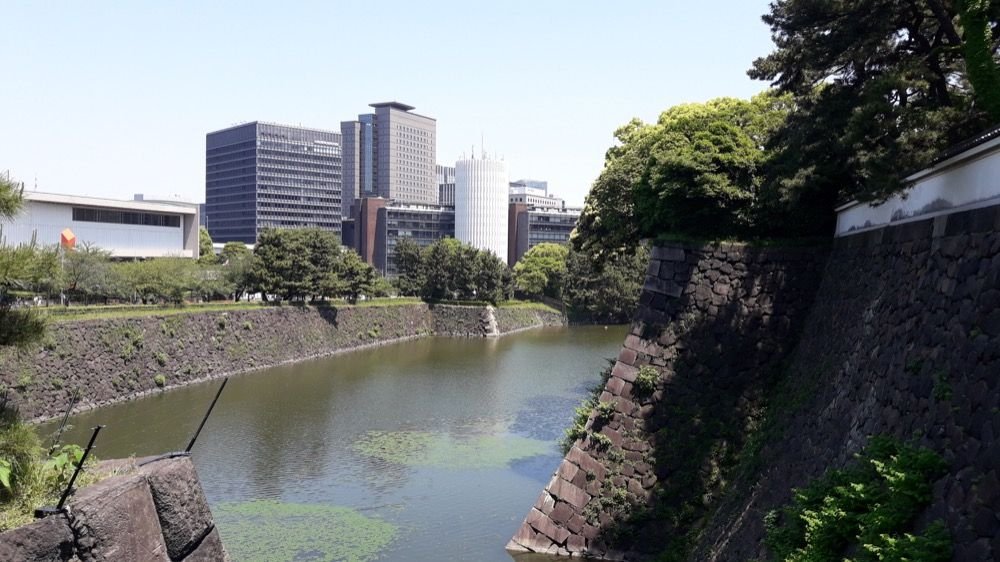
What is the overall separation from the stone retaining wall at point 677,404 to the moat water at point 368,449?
1.86m

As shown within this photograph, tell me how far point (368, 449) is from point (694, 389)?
12.7 m

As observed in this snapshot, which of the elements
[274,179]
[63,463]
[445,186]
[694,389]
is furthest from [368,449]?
[445,186]

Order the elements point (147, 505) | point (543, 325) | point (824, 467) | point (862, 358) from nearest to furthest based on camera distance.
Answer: point (147, 505), point (824, 467), point (862, 358), point (543, 325)

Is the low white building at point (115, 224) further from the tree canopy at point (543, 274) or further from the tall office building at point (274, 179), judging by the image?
the tall office building at point (274, 179)

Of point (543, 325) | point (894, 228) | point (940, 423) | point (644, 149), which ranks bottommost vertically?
point (543, 325)

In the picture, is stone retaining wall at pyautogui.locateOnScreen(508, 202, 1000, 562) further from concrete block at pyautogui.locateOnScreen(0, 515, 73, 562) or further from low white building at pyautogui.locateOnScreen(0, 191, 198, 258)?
low white building at pyautogui.locateOnScreen(0, 191, 198, 258)

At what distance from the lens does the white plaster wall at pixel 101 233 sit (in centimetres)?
4191

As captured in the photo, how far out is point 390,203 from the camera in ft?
354

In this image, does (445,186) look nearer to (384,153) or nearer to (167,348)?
(384,153)

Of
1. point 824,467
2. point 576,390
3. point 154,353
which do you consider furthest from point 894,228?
point 154,353

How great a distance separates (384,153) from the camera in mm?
148875

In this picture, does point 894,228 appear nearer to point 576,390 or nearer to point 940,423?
point 940,423

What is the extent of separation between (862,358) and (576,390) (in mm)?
25015

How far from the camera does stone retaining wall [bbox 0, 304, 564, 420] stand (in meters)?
27.8
